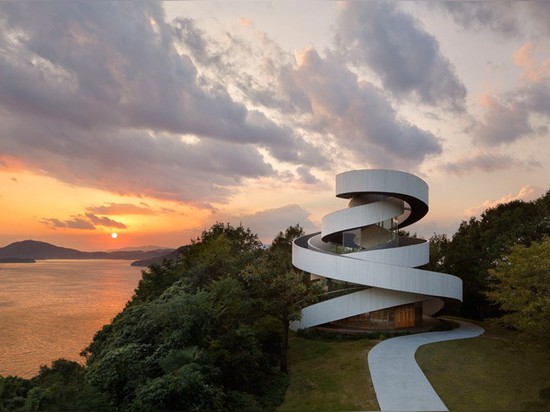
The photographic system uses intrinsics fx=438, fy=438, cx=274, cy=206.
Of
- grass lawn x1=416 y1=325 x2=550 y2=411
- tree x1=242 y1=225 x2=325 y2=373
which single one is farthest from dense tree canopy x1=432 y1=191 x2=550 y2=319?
tree x1=242 y1=225 x2=325 y2=373

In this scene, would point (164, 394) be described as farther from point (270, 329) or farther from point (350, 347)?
point (350, 347)

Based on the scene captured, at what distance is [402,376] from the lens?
16094 millimetres

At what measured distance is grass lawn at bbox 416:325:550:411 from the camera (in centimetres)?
1366

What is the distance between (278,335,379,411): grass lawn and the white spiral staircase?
2.35m

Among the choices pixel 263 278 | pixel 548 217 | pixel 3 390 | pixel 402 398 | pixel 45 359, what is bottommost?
pixel 45 359

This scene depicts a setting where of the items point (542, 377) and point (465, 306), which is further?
point (465, 306)

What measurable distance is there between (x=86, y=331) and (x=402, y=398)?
3807 centimetres

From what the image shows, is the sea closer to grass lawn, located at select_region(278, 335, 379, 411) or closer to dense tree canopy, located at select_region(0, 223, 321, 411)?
dense tree canopy, located at select_region(0, 223, 321, 411)

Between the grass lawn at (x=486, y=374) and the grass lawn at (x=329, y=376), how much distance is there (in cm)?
250

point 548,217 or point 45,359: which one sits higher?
point 548,217

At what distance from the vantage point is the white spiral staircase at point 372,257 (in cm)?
2312

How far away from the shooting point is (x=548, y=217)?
97.3 ft

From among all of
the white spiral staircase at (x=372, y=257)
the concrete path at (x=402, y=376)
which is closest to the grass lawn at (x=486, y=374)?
the concrete path at (x=402, y=376)

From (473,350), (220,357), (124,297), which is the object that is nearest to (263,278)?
(220,357)
